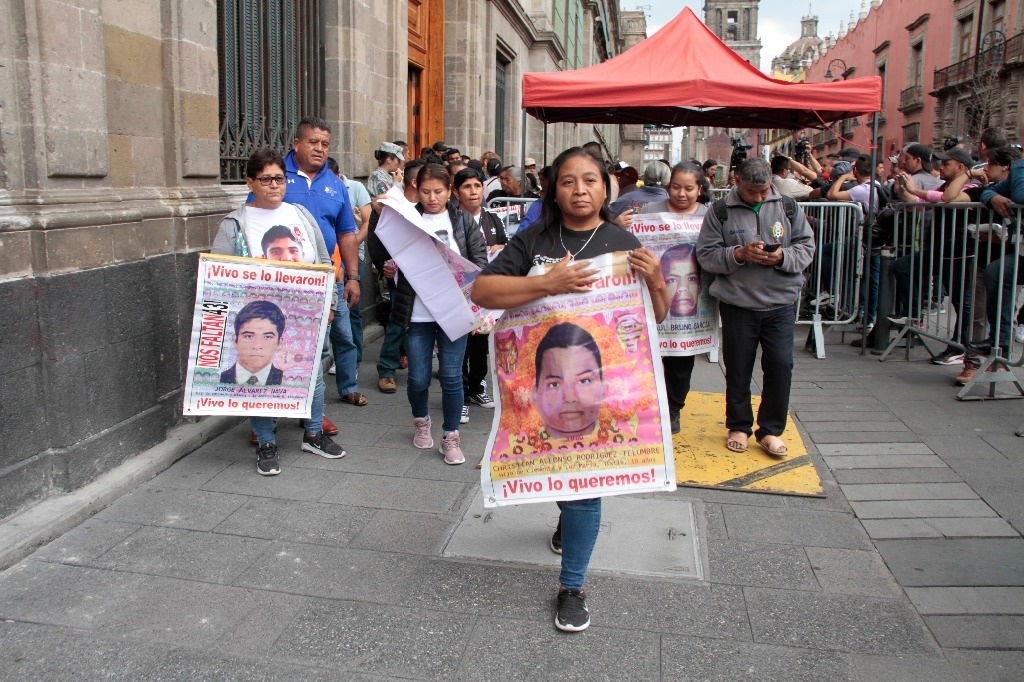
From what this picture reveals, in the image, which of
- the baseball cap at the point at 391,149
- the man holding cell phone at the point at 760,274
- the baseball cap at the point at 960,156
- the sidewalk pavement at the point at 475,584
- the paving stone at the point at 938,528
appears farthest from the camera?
the baseball cap at the point at 391,149

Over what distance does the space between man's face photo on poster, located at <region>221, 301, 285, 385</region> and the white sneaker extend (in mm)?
1074

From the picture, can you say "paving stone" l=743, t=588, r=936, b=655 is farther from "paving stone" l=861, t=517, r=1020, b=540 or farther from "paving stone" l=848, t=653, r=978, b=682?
"paving stone" l=861, t=517, r=1020, b=540

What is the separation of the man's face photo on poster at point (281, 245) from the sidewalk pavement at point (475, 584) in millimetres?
1200

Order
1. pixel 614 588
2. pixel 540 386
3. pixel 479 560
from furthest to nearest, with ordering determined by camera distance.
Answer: pixel 479 560
pixel 614 588
pixel 540 386

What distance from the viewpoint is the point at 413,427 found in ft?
20.3

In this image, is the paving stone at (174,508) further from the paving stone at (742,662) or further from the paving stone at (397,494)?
the paving stone at (742,662)

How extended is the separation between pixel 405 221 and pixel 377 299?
4.44 meters

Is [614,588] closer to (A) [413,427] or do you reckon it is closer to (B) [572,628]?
(B) [572,628]

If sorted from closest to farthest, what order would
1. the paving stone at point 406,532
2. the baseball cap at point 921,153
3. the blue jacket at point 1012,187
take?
the paving stone at point 406,532, the blue jacket at point 1012,187, the baseball cap at point 921,153

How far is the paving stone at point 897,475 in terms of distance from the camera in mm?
5156

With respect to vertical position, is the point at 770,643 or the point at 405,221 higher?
the point at 405,221

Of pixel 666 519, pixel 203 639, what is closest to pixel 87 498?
pixel 203 639

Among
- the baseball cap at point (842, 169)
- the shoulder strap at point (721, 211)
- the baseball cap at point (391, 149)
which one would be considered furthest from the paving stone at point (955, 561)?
the baseball cap at point (842, 169)

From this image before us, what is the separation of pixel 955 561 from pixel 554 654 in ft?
6.49
